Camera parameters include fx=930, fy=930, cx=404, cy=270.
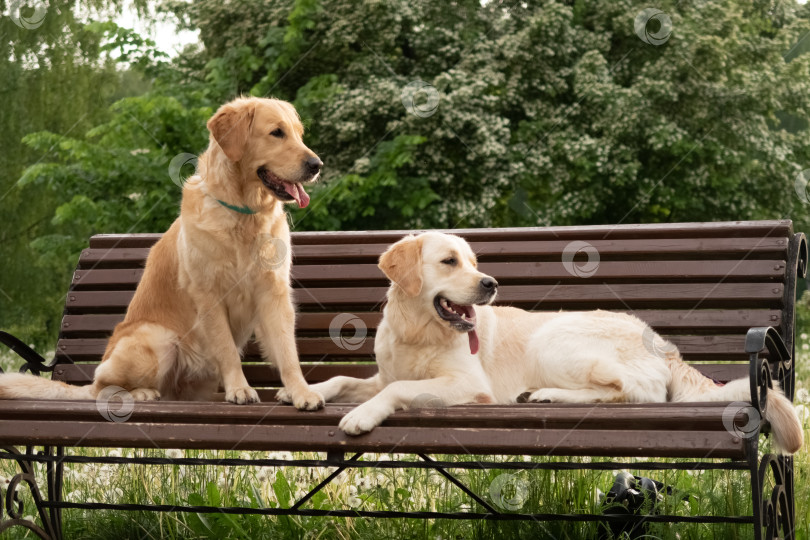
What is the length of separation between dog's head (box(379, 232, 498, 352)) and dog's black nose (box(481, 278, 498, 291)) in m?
0.04

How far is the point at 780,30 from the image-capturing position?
17812mm

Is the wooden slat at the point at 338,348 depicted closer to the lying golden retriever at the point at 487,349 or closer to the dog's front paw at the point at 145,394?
the lying golden retriever at the point at 487,349

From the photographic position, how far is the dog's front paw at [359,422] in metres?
2.87

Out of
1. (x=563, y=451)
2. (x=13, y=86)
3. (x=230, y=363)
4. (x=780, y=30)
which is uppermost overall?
(x=780, y=30)

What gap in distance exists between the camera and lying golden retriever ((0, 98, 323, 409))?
3656mm

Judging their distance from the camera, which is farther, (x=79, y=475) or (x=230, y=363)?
(x=79, y=475)

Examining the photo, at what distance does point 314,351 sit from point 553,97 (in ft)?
43.5

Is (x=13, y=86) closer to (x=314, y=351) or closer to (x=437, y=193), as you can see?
(x=437, y=193)

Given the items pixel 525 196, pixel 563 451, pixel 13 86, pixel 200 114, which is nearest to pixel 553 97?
pixel 525 196

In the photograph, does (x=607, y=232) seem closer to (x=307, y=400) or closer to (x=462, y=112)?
(x=307, y=400)

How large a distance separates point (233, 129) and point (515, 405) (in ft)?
5.07

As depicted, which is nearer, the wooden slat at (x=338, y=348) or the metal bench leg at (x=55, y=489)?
the wooden slat at (x=338, y=348)

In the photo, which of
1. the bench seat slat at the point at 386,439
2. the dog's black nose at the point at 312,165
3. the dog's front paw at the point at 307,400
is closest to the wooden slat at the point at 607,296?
the dog's black nose at the point at 312,165

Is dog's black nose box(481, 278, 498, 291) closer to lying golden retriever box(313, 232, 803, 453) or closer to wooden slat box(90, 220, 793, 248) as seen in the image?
lying golden retriever box(313, 232, 803, 453)
